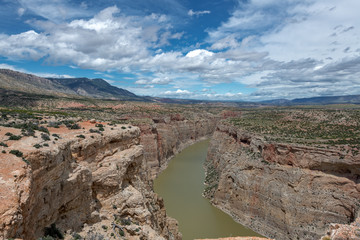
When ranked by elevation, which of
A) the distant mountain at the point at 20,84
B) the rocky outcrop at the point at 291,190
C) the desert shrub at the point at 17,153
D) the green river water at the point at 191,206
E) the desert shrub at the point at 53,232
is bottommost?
the green river water at the point at 191,206

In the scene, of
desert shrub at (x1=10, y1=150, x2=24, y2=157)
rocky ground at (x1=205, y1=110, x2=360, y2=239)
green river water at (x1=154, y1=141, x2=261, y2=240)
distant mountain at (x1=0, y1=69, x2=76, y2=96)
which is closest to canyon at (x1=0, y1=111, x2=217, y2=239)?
desert shrub at (x1=10, y1=150, x2=24, y2=157)

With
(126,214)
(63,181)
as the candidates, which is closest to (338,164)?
(126,214)

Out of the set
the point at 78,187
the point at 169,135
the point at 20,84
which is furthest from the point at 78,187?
the point at 20,84

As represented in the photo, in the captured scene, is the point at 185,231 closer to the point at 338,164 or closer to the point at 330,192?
the point at 330,192

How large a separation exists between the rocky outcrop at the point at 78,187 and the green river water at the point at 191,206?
8.38 m

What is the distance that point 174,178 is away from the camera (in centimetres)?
3809

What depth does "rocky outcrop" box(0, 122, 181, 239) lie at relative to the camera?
6482 mm

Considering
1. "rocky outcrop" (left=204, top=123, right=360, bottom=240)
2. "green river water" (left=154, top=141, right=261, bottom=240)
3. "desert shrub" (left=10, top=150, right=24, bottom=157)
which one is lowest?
"green river water" (left=154, top=141, right=261, bottom=240)

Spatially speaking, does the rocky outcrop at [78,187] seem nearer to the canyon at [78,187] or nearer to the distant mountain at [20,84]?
the canyon at [78,187]

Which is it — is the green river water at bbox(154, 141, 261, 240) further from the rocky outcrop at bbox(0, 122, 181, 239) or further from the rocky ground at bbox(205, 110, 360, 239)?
the rocky outcrop at bbox(0, 122, 181, 239)

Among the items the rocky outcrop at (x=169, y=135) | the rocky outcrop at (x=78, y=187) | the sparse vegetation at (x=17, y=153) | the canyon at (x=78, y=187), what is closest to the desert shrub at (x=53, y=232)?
the canyon at (x=78, y=187)

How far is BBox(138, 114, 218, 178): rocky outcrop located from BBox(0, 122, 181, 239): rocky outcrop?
10603 millimetres

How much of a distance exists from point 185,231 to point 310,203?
40.1ft

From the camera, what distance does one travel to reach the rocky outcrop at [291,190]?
19484 millimetres
